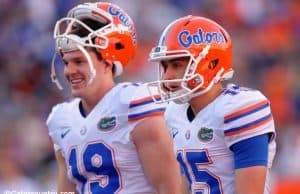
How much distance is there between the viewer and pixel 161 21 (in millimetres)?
11078

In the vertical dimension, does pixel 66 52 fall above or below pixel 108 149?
above

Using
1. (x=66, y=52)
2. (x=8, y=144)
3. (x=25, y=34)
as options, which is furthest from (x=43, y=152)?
(x=66, y=52)

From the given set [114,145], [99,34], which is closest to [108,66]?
[99,34]

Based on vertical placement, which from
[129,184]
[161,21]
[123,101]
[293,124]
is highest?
[123,101]

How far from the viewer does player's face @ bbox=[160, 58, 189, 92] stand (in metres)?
4.20

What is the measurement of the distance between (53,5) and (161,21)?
1.13 metres

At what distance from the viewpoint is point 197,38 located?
13.9ft

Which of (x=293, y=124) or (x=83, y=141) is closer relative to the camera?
(x=83, y=141)

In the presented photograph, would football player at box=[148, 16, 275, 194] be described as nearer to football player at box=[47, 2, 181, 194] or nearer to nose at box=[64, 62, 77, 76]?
football player at box=[47, 2, 181, 194]

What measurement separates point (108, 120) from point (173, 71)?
0.42 m

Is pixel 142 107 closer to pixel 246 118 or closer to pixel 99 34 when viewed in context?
pixel 99 34

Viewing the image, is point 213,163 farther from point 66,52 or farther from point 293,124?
point 293,124

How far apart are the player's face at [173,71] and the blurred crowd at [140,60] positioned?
454cm

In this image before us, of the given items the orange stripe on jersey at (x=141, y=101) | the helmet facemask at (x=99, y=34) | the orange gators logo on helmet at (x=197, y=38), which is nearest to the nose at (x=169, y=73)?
the orange gators logo on helmet at (x=197, y=38)
